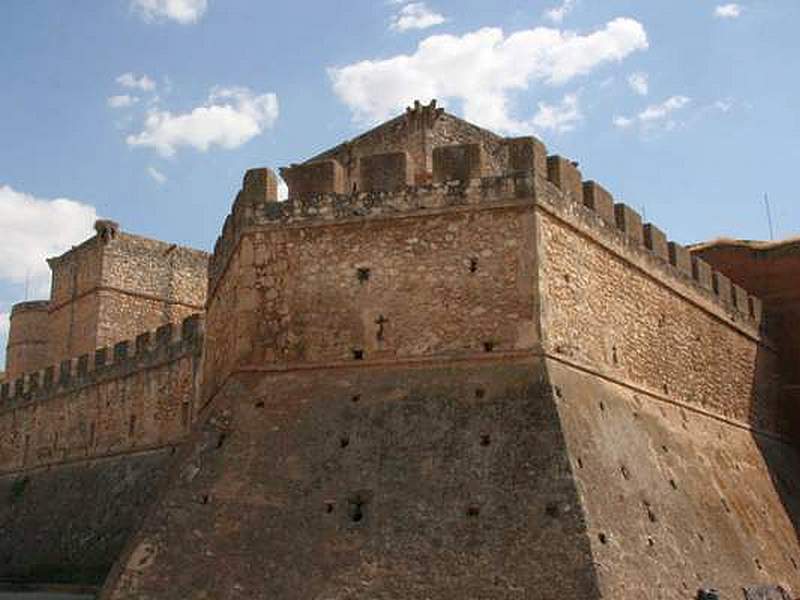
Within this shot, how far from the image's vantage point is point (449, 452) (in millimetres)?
11977

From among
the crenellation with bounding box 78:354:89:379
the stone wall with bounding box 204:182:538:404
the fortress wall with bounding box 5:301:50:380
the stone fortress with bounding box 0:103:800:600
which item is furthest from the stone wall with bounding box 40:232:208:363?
the stone wall with bounding box 204:182:538:404

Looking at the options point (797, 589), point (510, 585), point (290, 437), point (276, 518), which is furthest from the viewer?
point (797, 589)

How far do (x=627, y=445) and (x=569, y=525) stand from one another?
9.47 feet

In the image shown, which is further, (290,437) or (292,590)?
(290,437)

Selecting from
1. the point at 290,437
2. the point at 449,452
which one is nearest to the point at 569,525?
the point at 449,452

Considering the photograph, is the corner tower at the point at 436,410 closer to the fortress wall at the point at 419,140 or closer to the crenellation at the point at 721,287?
the fortress wall at the point at 419,140

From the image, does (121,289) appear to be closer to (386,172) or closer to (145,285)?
(145,285)

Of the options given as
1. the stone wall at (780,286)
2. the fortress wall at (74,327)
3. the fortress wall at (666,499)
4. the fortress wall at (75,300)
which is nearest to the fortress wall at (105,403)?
the fortress wall at (74,327)

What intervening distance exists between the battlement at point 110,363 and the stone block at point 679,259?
10.6 metres

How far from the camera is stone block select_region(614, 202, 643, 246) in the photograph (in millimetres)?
15812

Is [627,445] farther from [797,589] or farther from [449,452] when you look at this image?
[797,589]

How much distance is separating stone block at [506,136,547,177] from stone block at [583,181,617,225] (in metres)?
1.50

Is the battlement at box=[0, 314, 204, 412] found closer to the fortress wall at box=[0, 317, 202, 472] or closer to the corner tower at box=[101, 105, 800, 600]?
the fortress wall at box=[0, 317, 202, 472]

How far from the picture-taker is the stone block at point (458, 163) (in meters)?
13.4
